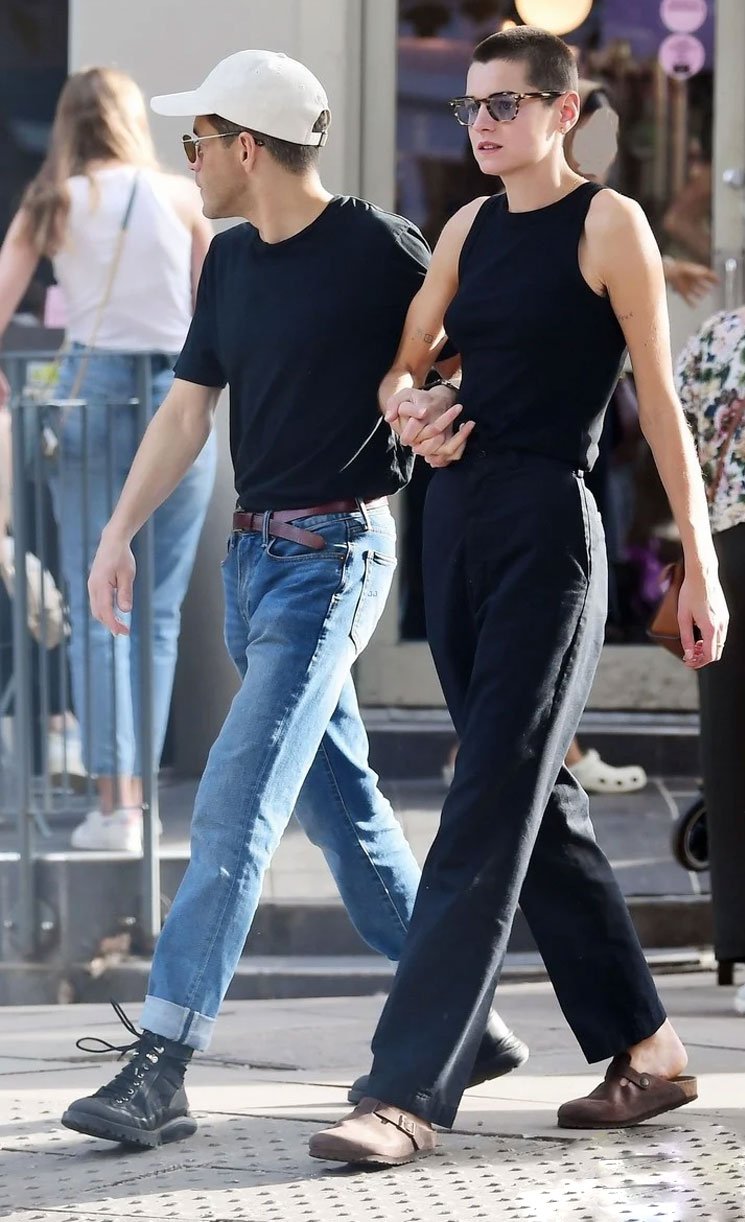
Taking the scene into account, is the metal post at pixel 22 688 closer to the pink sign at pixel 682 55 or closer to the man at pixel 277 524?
the man at pixel 277 524

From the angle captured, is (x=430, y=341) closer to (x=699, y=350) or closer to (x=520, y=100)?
(x=520, y=100)

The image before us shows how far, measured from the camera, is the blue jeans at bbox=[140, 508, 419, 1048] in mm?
3707

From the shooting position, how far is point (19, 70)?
834 cm

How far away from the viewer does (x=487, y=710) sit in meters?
3.61

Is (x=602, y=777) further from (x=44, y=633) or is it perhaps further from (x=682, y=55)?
(x=682, y=55)

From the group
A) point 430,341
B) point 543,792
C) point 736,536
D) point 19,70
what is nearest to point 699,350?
point 736,536

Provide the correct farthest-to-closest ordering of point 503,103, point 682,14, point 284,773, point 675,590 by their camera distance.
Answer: point 682,14, point 675,590, point 284,773, point 503,103

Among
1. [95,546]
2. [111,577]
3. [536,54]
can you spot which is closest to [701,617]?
[536,54]

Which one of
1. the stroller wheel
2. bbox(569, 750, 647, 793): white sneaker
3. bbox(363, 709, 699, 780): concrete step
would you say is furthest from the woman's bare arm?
bbox(363, 709, 699, 780): concrete step

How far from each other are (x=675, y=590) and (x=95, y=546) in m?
1.64

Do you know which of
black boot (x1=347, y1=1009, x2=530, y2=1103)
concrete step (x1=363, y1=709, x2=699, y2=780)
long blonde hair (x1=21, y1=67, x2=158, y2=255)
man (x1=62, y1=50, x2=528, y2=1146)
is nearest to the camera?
man (x1=62, y1=50, x2=528, y2=1146)

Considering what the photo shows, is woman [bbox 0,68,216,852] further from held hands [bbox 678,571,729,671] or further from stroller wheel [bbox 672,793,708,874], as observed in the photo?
held hands [bbox 678,571,729,671]

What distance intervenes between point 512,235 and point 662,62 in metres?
3.96

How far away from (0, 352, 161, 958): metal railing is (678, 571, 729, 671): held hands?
7.59ft
